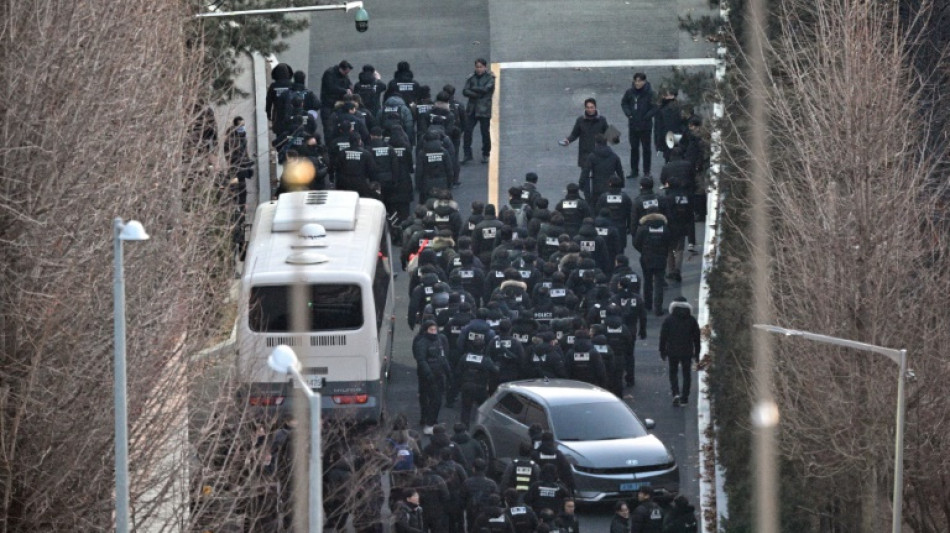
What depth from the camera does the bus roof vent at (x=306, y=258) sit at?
82.3 feet

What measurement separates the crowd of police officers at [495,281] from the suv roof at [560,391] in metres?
0.98

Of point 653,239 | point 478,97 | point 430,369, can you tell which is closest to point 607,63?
point 478,97

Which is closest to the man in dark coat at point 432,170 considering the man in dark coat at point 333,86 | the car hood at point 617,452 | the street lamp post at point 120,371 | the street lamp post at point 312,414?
the man in dark coat at point 333,86

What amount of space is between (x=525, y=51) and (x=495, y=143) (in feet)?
18.7

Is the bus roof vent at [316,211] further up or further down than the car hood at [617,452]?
further up

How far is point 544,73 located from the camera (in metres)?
41.8

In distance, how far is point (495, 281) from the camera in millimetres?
28062

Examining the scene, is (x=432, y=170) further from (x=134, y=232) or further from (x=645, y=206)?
(x=134, y=232)

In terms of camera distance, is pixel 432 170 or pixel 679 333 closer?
pixel 679 333

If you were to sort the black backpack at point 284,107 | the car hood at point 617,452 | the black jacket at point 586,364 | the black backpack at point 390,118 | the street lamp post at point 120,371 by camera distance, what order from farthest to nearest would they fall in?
1. the black backpack at point 284,107
2. the black backpack at point 390,118
3. the black jacket at point 586,364
4. the car hood at point 617,452
5. the street lamp post at point 120,371

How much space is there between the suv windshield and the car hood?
0.15m

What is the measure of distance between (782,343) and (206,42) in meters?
11.4

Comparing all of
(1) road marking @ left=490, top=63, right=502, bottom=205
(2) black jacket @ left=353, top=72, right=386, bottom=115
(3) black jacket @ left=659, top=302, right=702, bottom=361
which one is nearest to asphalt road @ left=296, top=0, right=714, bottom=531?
(1) road marking @ left=490, top=63, right=502, bottom=205

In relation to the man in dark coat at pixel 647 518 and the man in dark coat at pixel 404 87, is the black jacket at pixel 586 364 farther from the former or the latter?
the man in dark coat at pixel 404 87
